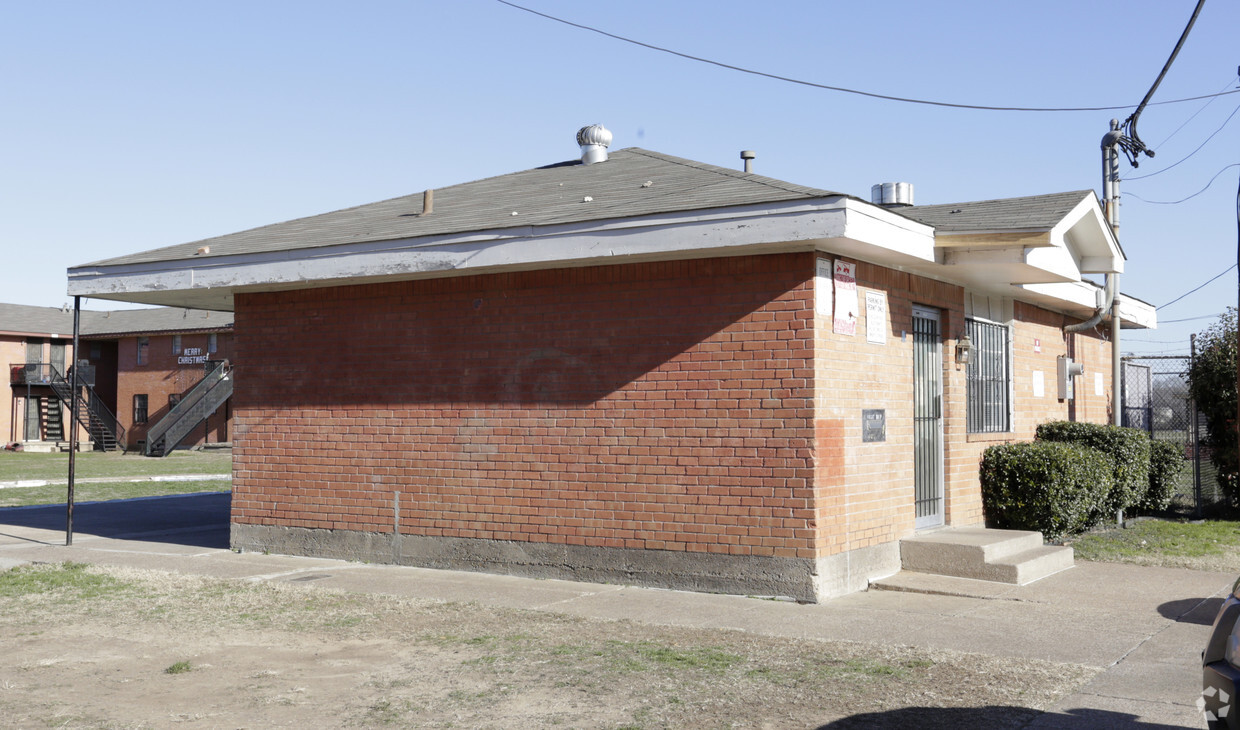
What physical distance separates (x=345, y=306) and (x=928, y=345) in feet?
20.6

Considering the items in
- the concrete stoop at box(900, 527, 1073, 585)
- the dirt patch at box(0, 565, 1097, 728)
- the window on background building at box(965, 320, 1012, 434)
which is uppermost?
the window on background building at box(965, 320, 1012, 434)

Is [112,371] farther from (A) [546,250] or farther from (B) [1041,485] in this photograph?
(B) [1041,485]

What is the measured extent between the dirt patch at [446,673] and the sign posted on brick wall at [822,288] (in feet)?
9.81

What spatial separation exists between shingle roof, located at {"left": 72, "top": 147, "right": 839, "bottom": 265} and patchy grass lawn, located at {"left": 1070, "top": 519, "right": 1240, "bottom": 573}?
221 inches

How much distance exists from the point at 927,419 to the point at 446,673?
6.53 metres

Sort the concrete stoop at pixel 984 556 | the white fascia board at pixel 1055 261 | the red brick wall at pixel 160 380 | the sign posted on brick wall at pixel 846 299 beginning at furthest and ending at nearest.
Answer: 1. the red brick wall at pixel 160 380
2. the white fascia board at pixel 1055 261
3. the concrete stoop at pixel 984 556
4. the sign posted on brick wall at pixel 846 299

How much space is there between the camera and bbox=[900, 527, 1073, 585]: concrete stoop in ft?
32.5

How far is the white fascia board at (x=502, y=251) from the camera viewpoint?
8.92 meters

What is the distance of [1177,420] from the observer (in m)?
20.1

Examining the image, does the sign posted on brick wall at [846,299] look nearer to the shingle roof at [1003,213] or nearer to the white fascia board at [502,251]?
the white fascia board at [502,251]

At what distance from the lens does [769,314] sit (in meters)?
9.45

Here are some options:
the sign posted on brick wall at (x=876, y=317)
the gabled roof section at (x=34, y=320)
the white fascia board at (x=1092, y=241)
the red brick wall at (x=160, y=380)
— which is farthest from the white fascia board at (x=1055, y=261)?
the gabled roof section at (x=34, y=320)

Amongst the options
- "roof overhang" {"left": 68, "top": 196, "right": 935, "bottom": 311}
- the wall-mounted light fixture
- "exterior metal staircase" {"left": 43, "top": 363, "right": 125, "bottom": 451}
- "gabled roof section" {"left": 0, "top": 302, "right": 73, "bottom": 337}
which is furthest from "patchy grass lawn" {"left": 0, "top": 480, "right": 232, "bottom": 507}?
"gabled roof section" {"left": 0, "top": 302, "right": 73, "bottom": 337}

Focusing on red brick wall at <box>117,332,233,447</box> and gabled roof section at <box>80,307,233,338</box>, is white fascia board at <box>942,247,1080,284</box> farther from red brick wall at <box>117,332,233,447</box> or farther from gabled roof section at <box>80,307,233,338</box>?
red brick wall at <box>117,332,233,447</box>
